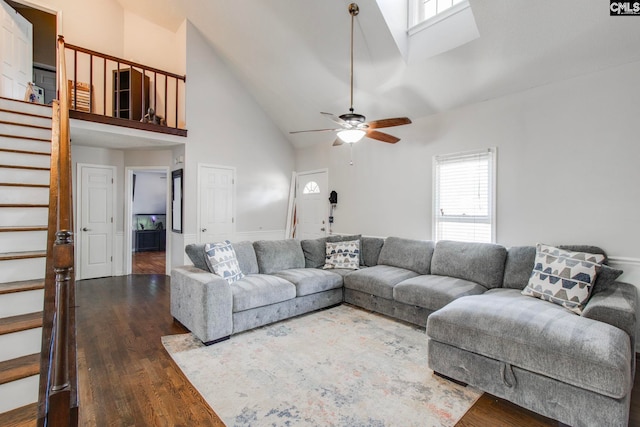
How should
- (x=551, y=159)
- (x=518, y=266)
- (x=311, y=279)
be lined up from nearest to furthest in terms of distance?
(x=518, y=266)
(x=551, y=159)
(x=311, y=279)

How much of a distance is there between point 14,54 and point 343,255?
5894 mm

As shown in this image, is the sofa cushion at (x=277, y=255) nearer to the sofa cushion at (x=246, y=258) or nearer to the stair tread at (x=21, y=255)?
the sofa cushion at (x=246, y=258)

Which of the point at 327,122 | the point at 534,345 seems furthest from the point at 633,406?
the point at 327,122

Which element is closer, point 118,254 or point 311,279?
point 311,279

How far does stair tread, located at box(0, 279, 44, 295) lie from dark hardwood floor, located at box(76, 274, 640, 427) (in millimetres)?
801

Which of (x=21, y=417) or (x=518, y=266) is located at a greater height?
(x=518, y=266)

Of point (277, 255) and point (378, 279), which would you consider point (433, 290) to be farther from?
point (277, 255)

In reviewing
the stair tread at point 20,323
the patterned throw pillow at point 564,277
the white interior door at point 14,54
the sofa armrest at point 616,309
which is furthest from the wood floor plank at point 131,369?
the white interior door at point 14,54

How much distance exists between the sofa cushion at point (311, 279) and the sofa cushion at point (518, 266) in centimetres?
196

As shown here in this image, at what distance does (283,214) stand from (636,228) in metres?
5.48

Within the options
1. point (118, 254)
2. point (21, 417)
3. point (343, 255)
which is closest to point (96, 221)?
point (118, 254)

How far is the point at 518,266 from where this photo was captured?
3.29 m

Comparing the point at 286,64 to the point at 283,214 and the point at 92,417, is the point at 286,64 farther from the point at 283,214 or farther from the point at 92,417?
the point at 92,417

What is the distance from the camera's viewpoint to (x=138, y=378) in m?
2.42
